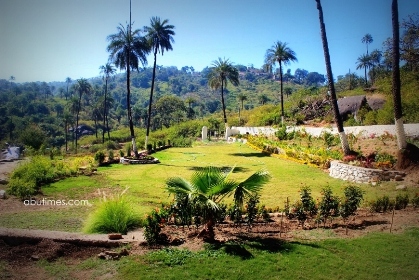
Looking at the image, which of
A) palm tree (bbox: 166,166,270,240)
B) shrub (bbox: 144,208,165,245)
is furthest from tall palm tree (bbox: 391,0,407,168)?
shrub (bbox: 144,208,165,245)

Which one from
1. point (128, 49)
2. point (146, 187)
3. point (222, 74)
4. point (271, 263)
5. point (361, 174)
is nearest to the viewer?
point (271, 263)

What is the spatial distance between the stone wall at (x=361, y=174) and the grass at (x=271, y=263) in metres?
6.34

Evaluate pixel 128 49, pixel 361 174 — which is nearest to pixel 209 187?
pixel 361 174

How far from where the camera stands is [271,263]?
566 cm

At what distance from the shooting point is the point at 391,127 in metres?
18.0

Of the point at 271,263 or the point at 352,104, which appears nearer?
the point at 271,263

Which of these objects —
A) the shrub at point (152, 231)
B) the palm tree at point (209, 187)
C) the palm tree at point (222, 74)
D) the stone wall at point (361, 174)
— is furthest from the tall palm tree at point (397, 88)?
the palm tree at point (222, 74)

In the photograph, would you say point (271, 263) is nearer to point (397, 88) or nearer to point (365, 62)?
point (397, 88)

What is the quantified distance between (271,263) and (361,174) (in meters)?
9.07

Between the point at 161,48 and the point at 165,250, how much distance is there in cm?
2406

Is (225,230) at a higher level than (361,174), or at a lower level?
lower

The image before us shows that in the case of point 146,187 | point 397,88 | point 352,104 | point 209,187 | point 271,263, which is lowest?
point 271,263

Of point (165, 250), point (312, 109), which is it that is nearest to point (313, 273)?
point (165, 250)

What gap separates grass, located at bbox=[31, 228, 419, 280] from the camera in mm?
5277
